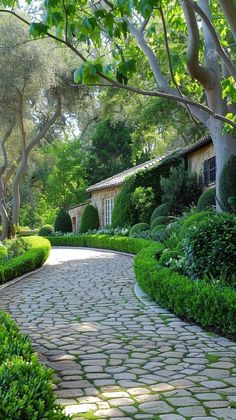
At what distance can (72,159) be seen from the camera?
35.8 meters

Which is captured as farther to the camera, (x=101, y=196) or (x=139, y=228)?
(x=101, y=196)

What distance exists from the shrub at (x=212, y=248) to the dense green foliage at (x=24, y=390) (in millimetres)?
4208

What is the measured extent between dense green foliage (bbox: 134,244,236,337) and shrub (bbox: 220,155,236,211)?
6.00 m

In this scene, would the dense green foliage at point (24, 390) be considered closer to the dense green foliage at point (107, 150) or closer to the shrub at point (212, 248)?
the shrub at point (212, 248)

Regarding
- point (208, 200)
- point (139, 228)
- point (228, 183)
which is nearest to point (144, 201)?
point (139, 228)

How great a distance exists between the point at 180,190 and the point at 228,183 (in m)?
5.96

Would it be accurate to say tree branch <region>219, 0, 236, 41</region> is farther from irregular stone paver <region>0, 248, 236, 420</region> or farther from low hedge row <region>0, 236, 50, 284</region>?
low hedge row <region>0, 236, 50, 284</region>

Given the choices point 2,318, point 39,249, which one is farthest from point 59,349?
point 39,249

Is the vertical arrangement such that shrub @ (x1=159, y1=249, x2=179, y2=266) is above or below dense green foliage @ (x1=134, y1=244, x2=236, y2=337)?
above

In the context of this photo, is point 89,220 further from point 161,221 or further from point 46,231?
point 161,221

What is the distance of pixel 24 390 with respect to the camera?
106 inches

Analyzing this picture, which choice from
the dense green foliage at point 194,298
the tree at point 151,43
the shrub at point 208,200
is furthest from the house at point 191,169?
the dense green foliage at point 194,298

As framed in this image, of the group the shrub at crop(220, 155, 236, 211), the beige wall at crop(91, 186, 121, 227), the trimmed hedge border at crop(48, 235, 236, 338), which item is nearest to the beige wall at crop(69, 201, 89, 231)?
the beige wall at crop(91, 186, 121, 227)

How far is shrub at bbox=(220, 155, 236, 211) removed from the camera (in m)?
13.6
